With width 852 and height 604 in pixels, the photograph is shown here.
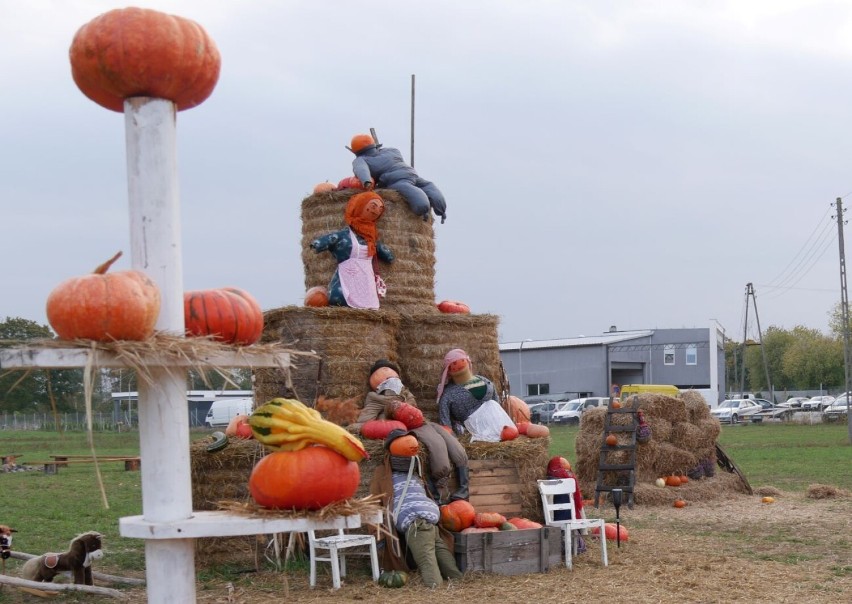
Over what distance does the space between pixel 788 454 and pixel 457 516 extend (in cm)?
1592

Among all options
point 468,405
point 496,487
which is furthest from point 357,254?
point 496,487

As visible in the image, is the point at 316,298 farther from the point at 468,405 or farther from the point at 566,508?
the point at 566,508

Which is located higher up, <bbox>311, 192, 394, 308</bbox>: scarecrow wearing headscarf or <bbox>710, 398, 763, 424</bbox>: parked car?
<bbox>311, 192, 394, 308</bbox>: scarecrow wearing headscarf

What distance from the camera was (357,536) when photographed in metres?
7.78

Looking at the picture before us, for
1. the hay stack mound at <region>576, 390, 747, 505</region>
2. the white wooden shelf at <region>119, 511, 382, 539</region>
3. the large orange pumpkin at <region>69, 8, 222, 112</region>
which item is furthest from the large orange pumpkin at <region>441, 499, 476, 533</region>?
the hay stack mound at <region>576, 390, 747, 505</region>

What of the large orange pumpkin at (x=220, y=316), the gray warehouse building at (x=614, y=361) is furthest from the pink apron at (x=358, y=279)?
the gray warehouse building at (x=614, y=361)

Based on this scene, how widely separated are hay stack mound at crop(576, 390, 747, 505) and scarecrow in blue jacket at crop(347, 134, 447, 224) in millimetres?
5460

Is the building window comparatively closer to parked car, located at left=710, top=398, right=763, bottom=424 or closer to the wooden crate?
parked car, located at left=710, top=398, right=763, bottom=424

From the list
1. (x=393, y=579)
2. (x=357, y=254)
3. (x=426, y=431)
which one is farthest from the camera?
(x=357, y=254)

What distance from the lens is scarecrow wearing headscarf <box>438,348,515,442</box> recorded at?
9.21 metres

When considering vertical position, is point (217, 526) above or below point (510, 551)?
above

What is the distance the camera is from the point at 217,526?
3.52m

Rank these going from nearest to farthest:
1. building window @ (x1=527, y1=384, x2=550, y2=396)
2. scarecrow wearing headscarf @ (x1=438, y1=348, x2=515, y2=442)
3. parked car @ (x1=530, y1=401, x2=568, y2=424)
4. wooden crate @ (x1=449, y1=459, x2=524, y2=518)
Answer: wooden crate @ (x1=449, y1=459, x2=524, y2=518)
scarecrow wearing headscarf @ (x1=438, y1=348, x2=515, y2=442)
parked car @ (x1=530, y1=401, x2=568, y2=424)
building window @ (x1=527, y1=384, x2=550, y2=396)

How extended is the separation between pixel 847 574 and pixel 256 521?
6.16 m
